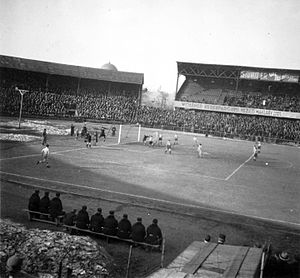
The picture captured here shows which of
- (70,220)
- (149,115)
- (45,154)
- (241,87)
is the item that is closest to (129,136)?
(149,115)

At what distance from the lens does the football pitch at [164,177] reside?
55.1 ft

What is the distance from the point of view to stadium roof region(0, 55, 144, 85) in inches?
2240

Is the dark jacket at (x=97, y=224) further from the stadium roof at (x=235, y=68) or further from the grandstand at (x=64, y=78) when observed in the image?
the stadium roof at (x=235, y=68)

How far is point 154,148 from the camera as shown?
35.2 metres

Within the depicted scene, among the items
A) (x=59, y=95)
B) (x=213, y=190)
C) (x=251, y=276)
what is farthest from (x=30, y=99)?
(x=251, y=276)

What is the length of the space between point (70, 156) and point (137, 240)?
51.8ft

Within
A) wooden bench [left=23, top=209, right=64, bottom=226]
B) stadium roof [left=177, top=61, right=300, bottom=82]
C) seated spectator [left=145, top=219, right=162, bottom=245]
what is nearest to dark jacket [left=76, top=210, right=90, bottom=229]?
wooden bench [left=23, top=209, right=64, bottom=226]

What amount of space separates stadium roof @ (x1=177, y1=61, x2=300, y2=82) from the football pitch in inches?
1181

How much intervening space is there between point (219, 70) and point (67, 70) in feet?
88.1

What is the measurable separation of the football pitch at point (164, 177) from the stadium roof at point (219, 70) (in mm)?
29991

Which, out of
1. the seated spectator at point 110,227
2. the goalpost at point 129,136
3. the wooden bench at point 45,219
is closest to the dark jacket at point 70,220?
the wooden bench at point 45,219

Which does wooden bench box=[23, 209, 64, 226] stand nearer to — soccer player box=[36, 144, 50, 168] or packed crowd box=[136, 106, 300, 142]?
soccer player box=[36, 144, 50, 168]

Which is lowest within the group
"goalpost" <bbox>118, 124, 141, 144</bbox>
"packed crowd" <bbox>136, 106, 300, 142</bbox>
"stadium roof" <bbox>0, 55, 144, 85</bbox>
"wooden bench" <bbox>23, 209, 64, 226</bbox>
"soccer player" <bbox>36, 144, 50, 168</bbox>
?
"wooden bench" <bbox>23, 209, 64, 226</bbox>

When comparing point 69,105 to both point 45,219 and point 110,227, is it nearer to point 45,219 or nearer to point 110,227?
point 45,219
